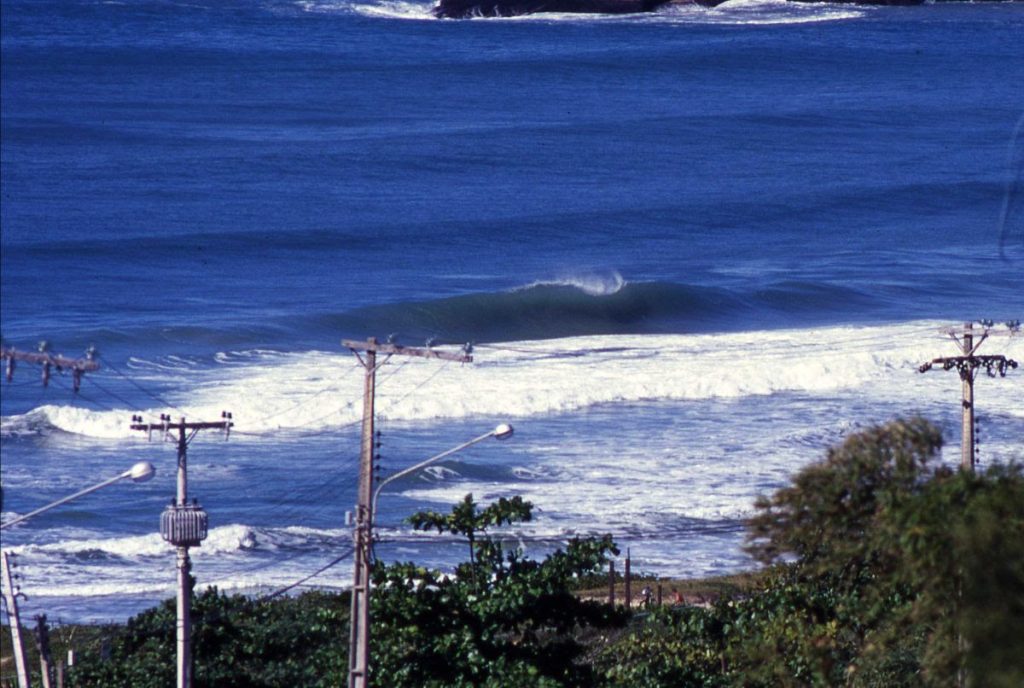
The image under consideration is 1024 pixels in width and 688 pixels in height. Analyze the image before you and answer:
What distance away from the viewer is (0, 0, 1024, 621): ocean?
2652cm

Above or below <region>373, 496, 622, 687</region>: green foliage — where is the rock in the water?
above

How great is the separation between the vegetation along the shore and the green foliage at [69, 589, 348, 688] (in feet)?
0.06

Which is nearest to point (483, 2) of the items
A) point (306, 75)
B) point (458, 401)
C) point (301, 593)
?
point (306, 75)

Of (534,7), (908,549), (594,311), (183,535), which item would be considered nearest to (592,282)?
(594,311)

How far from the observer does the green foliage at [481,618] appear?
13758 millimetres

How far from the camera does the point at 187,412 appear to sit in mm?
31484

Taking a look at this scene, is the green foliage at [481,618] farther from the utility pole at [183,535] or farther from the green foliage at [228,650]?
the utility pole at [183,535]

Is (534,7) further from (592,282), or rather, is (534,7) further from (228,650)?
(228,650)

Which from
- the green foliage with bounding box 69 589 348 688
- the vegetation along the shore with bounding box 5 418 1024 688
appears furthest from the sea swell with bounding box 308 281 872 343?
the green foliage with bounding box 69 589 348 688

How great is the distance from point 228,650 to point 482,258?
36291mm

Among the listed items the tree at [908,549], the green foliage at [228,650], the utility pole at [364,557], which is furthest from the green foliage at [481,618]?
the tree at [908,549]

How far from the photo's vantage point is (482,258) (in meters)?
51.8

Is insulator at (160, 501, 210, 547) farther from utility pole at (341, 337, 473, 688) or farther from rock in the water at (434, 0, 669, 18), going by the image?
rock in the water at (434, 0, 669, 18)

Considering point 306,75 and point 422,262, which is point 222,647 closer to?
point 422,262
